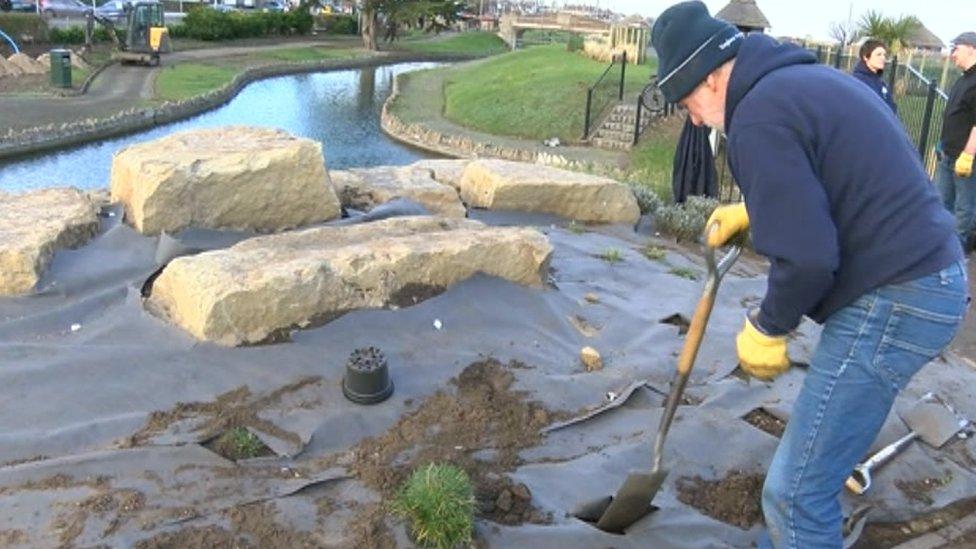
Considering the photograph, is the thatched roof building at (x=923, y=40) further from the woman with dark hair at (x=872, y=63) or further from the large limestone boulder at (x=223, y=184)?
the large limestone boulder at (x=223, y=184)

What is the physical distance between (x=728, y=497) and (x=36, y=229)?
4.35m

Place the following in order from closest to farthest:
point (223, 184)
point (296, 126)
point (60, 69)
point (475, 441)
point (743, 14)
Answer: point (475, 441) < point (223, 184) < point (743, 14) < point (60, 69) < point (296, 126)

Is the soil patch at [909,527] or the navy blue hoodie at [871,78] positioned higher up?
the navy blue hoodie at [871,78]

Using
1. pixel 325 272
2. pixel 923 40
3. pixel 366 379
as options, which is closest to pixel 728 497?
pixel 366 379

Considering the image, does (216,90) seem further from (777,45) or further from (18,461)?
(777,45)

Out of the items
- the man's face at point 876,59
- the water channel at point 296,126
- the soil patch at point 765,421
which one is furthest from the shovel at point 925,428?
the water channel at point 296,126

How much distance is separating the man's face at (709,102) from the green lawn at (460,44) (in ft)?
143

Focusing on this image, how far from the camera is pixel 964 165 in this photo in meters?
7.15

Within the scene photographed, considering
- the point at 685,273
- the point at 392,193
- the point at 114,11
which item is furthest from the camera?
the point at 114,11

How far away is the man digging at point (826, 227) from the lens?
227 cm

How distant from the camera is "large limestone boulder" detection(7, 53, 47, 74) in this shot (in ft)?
74.2

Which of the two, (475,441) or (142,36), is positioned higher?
(142,36)

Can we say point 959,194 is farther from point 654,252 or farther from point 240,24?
point 240,24

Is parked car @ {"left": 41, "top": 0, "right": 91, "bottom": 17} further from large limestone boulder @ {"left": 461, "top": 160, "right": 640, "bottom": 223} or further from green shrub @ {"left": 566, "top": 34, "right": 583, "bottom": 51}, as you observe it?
large limestone boulder @ {"left": 461, "top": 160, "right": 640, "bottom": 223}
